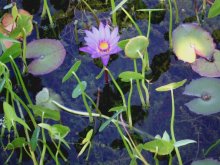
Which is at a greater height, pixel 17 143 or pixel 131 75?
pixel 131 75

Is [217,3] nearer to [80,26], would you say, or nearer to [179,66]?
[179,66]

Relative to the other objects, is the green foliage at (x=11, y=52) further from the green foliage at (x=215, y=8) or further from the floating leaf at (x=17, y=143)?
the green foliage at (x=215, y=8)

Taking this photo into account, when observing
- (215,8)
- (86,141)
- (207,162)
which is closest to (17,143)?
(86,141)

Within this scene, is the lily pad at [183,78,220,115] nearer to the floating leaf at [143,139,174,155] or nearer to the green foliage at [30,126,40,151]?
the floating leaf at [143,139,174,155]

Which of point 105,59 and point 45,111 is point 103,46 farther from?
point 45,111

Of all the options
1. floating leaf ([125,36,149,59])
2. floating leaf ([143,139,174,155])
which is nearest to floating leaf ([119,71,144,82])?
floating leaf ([125,36,149,59])

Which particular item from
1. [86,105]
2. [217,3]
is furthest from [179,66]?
[86,105]

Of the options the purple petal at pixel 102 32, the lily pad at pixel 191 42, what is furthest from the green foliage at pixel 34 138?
the lily pad at pixel 191 42
